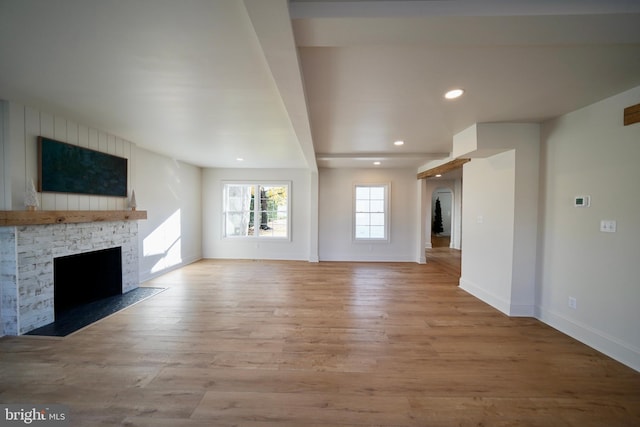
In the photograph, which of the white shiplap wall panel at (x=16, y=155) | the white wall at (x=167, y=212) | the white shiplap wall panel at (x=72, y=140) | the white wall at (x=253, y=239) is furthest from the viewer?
the white wall at (x=253, y=239)

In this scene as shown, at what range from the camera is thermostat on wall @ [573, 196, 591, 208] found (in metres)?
2.52

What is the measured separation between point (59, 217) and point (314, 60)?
11.7 feet

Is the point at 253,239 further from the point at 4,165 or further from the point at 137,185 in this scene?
the point at 4,165

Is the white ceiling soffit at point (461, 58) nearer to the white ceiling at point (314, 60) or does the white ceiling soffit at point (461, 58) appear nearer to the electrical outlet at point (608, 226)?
the white ceiling at point (314, 60)

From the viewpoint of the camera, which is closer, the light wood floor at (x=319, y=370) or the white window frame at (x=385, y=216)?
the light wood floor at (x=319, y=370)

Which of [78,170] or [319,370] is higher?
[78,170]

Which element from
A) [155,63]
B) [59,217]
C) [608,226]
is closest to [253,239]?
[59,217]

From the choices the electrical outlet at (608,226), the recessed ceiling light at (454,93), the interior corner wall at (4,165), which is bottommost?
the electrical outlet at (608,226)

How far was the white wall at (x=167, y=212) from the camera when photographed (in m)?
4.52

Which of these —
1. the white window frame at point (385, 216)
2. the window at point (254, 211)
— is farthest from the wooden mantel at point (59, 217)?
the white window frame at point (385, 216)

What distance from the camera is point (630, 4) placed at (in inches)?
48.0

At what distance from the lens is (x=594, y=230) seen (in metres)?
2.45

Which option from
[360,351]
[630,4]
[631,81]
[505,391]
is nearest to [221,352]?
[360,351]

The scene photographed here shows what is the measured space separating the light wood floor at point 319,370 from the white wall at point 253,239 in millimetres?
3155
